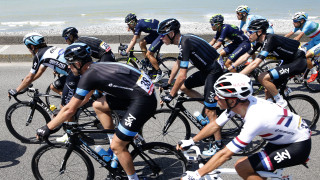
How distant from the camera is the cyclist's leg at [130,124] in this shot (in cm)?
389

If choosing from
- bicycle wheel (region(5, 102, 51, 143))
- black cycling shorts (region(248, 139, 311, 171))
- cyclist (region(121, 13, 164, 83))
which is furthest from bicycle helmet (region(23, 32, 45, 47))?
black cycling shorts (region(248, 139, 311, 171))

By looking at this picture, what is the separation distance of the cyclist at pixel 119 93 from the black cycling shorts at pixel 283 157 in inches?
56.3

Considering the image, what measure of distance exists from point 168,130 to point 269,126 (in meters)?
2.57

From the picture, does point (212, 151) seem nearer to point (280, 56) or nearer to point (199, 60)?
point (199, 60)

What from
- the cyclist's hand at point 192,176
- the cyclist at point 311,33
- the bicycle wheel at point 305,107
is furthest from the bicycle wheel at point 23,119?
the cyclist at point 311,33

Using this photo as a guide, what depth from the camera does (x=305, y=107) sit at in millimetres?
5883

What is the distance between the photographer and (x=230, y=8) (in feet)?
85.3

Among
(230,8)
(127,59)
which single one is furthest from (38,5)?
(127,59)

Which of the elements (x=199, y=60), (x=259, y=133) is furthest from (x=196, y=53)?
(x=259, y=133)

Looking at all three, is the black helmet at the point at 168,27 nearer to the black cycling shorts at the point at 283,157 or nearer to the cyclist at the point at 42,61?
the cyclist at the point at 42,61

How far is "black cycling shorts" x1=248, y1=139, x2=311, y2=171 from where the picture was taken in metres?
3.38

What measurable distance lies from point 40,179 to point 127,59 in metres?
5.35

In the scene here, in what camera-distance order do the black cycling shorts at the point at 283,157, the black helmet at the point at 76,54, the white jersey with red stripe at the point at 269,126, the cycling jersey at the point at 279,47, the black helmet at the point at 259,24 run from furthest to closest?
the black helmet at the point at 259,24, the cycling jersey at the point at 279,47, the black helmet at the point at 76,54, the black cycling shorts at the point at 283,157, the white jersey with red stripe at the point at 269,126

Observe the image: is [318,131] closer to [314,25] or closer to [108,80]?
[314,25]
